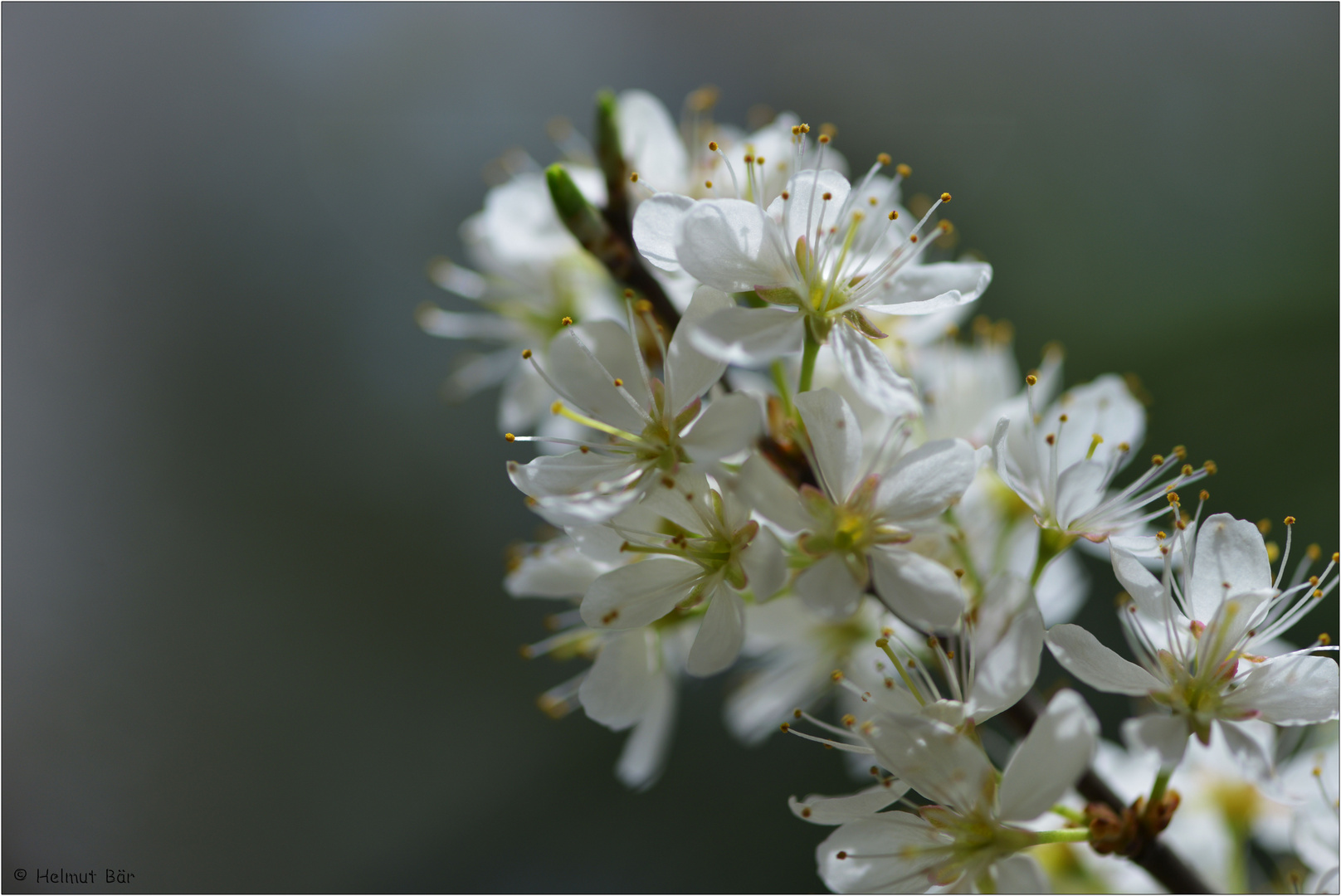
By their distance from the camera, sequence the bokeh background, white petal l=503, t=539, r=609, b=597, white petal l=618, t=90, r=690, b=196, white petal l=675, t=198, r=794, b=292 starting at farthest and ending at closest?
the bokeh background, white petal l=618, t=90, r=690, b=196, white petal l=503, t=539, r=609, b=597, white petal l=675, t=198, r=794, b=292

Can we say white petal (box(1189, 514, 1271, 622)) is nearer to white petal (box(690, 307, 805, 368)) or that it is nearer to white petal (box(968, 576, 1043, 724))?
white petal (box(968, 576, 1043, 724))

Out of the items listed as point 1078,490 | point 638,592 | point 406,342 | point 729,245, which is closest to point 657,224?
point 729,245

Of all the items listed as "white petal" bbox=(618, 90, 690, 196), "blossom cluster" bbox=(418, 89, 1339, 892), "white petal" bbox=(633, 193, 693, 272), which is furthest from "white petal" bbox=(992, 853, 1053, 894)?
"white petal" bbox=(618, 90, 690, 196)

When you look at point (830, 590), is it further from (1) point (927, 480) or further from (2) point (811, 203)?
(2) point (811, 203)

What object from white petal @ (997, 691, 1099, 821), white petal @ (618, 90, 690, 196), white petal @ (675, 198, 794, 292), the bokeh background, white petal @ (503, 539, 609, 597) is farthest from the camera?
the bokeh background

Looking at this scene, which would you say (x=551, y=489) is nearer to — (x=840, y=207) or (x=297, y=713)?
(x=840, y=207)

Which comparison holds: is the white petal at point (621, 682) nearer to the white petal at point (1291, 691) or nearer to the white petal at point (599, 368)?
the white petal at point (599, 368)

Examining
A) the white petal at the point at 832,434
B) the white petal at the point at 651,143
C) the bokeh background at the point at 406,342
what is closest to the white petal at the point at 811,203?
the white petal at the point at 832,434
